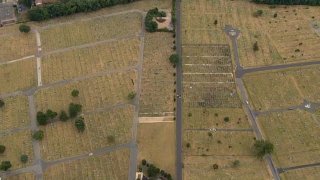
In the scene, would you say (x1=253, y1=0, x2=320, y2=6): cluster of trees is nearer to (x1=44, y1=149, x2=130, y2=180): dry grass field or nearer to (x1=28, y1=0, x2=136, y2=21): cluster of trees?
(x1=28, y1=0, x2=136, y2=21): cluster of trees

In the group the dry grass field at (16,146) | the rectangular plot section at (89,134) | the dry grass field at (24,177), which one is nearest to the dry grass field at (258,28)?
the rectangular plot section at (89,134)

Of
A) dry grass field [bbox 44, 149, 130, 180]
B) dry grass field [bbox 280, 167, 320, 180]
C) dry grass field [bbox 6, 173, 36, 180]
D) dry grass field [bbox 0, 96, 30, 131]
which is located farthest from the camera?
dry grass field [bbox 0, 96, 30, 131]

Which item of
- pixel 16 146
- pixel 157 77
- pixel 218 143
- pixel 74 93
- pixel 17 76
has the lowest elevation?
pixel 218 143

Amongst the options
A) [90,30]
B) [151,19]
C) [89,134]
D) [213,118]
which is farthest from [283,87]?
[90,30]

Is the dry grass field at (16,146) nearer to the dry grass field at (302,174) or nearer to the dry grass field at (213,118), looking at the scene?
the dry grass field at (213,118)

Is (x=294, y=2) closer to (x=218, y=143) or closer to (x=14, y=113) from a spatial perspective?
(x=218, y=143)

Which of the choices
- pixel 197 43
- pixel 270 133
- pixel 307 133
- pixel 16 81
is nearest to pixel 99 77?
pixel 16 81

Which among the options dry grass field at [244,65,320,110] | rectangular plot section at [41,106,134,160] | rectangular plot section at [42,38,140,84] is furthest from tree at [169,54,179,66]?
dry grass field at [244,65,320,110]

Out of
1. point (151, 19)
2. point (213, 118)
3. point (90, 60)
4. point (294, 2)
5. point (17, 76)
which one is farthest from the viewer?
point (294, 2)
